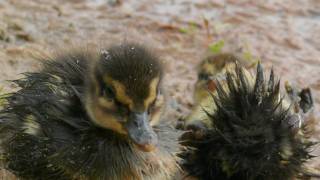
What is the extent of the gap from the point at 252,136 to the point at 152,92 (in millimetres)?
609

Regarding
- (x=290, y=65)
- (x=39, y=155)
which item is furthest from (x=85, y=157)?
(x=290, y=65)

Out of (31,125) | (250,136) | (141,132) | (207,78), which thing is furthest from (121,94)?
(207,78)

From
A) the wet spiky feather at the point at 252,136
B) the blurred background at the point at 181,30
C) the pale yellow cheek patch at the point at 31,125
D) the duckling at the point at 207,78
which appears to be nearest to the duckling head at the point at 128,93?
the pale yellow cheek patch at the point at 31,125

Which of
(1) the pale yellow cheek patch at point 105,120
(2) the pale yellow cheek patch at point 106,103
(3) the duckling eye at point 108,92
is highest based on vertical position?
(3) the duckling eye at point 108,92

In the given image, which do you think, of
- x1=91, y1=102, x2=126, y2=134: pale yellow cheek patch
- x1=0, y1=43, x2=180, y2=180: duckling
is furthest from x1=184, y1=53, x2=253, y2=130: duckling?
x1=91, y1=102, x2=126, y2=134: pale yellow cheek patch

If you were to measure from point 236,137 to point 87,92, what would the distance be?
0.71 m

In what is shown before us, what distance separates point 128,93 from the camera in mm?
2574

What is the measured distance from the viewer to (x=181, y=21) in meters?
4.90

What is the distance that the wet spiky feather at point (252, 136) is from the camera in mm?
3016

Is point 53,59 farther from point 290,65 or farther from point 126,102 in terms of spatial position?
point 290,65

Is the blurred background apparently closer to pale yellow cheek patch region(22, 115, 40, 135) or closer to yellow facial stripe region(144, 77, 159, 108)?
pale yellow cheek patch region(22, 115, 40, 135)

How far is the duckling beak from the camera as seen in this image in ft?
8.38

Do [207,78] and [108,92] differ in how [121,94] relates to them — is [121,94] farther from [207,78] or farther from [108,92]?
[207,78]

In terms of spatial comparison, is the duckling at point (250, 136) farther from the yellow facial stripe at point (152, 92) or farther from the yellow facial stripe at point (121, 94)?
the yellow facial stripe at point (121, 94)
